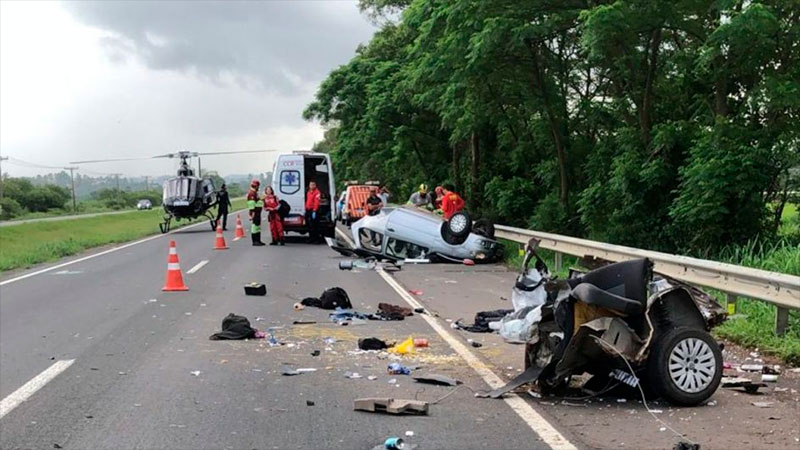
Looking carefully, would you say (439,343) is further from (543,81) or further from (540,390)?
(543,81)

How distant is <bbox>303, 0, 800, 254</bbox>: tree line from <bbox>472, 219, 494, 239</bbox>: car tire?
2136 mm

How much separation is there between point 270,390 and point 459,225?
11.0m

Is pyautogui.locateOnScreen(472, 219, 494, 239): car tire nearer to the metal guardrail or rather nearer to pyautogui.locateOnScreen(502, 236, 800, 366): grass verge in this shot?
the metal guardrail

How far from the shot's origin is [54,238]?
36344 mm

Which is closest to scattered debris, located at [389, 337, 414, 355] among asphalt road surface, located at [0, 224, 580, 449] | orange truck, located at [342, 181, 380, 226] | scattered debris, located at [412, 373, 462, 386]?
asphalt road surface, located at [0, 224, 580, 449]

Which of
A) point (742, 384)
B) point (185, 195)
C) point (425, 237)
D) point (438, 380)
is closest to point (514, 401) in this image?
point (438, 380)

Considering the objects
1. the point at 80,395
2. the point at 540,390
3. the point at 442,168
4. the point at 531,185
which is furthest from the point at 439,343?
the point at 442,168

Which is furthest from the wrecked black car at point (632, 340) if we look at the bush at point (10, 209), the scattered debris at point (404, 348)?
the bush at point (10, 209)

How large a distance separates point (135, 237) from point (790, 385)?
28.1 meters

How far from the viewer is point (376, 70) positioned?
39000 millimetres

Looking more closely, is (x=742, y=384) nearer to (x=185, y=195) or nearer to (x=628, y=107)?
(x=628, y=107)

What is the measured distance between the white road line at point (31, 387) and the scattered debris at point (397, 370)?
301 centimetres

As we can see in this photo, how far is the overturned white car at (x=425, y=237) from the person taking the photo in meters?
17.0

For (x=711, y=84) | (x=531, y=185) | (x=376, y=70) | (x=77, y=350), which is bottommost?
(x=77, y=350)
